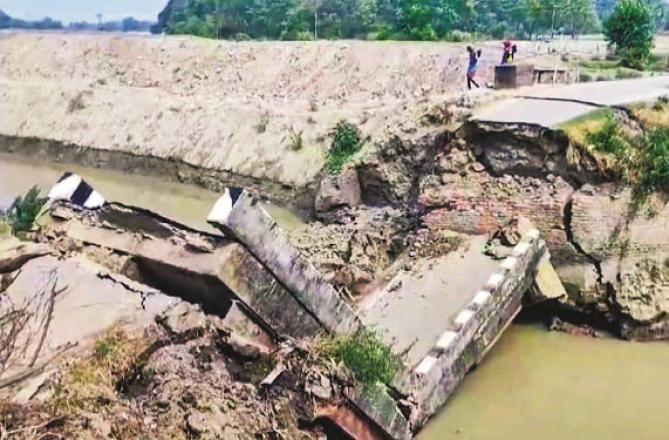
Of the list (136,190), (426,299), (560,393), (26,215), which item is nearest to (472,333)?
(426,299)

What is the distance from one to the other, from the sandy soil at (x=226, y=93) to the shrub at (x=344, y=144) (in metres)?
0.26

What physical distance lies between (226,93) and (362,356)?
20.7 meters

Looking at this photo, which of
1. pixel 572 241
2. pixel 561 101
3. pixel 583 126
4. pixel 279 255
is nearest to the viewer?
pixel 279 255

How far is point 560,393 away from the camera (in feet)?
27.8

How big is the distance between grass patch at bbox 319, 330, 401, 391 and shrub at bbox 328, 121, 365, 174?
26.7 ft

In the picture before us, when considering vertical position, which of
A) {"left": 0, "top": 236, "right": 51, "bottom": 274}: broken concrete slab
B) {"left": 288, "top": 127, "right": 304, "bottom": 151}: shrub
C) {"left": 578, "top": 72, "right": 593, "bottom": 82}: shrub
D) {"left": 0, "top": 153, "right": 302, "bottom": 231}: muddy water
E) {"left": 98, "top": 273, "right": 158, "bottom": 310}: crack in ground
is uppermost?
{"left": 0, "top": 236, "right": 51, "bottom": 274}: broken concrete slab

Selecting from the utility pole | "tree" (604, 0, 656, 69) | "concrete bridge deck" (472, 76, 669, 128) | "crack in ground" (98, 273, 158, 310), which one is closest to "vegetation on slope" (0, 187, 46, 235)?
"crack in ground" (98, 273, 158, 310)

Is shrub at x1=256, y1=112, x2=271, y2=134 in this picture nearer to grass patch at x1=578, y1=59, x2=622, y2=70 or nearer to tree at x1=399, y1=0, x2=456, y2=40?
grass patch at x1=578, y1=59, x2=622, y2=70

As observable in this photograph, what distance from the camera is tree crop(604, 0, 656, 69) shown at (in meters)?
21.4

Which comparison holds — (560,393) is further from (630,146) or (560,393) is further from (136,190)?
(136,190)

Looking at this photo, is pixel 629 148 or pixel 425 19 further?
pixel 425 19

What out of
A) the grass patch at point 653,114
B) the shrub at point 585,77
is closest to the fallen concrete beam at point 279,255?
the grass patch at point 653,114

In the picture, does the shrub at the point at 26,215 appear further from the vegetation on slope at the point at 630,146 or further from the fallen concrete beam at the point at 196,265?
the vegetation on slope at the point at 630,146

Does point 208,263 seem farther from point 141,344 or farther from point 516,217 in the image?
point 516,217
